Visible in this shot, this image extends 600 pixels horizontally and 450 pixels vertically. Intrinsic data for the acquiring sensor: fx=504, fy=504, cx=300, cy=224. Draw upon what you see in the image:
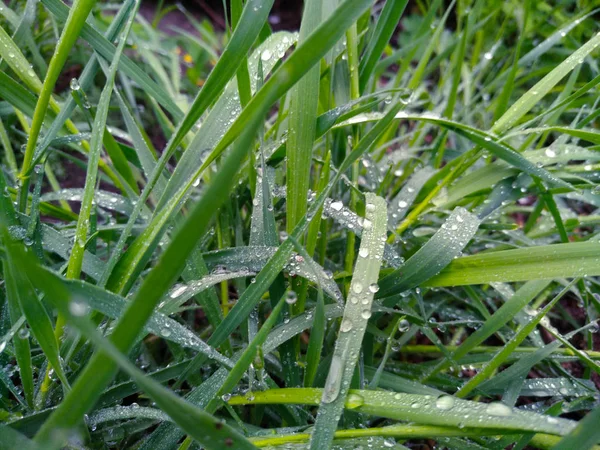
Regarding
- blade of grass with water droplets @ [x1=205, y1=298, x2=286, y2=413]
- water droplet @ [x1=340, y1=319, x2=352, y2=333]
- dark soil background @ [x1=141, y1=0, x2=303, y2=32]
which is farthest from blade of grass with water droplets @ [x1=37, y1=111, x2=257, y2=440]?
dark soil background @ [x1=141, y1=0, x2=303, y2=32]

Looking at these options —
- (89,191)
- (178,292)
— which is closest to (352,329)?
(178,292)

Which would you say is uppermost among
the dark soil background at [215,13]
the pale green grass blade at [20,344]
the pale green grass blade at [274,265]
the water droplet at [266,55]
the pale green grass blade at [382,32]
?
the dark soil background at [215,13]

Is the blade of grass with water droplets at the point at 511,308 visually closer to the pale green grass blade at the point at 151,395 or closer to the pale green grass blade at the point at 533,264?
the pale green grass blade at the point at 533,264

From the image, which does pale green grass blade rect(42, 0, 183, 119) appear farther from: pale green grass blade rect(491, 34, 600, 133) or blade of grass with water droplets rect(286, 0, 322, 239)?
pale green grass blade rect(491, 34, 600, 133)

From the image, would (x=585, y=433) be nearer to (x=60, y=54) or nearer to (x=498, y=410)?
(x=498, y=410)

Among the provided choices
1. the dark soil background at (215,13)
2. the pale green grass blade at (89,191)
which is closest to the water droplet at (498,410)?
the pale green grass blade at (89,191)

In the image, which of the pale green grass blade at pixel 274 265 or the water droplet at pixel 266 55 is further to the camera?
the water droplet at pixel 266 55

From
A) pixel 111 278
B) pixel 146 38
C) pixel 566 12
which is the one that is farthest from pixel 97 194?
pixel 566 12
